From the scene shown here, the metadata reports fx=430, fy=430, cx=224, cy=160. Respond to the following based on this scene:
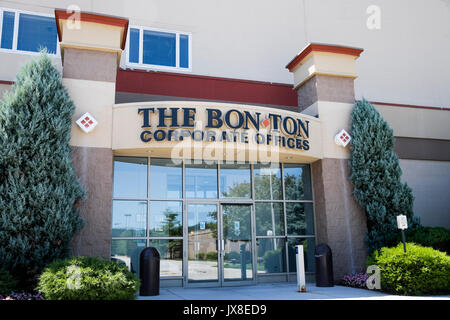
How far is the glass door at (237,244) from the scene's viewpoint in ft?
43.5

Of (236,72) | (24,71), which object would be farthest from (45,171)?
(236,72)

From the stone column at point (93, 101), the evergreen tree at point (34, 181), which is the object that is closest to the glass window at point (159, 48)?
the stone column at point (93, 101)

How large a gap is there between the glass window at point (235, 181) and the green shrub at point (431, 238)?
15.7 feet

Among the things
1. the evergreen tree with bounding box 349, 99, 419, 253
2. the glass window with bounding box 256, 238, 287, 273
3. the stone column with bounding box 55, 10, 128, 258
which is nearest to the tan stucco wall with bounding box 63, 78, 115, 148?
the stone column with bounding box 55, 10, 128, 258

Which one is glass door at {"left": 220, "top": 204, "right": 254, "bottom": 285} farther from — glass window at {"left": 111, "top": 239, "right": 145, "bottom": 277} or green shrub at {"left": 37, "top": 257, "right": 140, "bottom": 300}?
green shrub at {"left": 37, "top": 257, "right": 140, "bottom": 300}

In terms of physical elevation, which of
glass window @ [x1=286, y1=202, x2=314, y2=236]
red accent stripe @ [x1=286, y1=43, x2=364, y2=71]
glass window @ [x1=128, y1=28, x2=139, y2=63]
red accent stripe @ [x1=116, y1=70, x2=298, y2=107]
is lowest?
glass window @ [x1=286, y1=202, x2=314, y2=236]

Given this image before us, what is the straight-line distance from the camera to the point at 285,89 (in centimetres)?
1582

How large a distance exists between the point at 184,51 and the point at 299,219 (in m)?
7.80

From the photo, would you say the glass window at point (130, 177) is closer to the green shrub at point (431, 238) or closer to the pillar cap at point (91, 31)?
the pillar cap at point (91, 31)

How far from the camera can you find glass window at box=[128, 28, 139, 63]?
1609cm

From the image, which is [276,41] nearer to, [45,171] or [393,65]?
[393,65]

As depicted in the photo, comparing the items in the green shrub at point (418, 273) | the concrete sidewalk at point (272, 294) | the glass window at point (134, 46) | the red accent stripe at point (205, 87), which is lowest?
the concrete sidewalk at point (272, 294)

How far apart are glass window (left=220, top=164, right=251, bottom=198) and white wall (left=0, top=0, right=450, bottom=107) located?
443 centimetres
